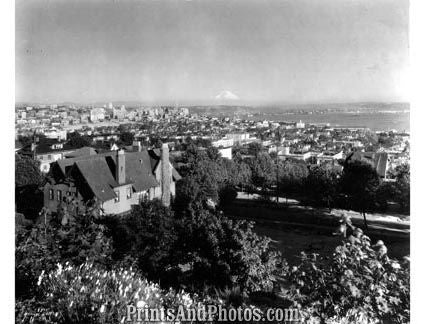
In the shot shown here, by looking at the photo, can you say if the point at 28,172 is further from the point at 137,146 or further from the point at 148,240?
the point at 148,240

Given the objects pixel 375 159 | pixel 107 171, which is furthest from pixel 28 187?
pixel 375 159

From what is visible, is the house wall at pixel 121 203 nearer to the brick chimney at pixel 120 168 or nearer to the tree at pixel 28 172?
the brick chimney at pixel 120 168

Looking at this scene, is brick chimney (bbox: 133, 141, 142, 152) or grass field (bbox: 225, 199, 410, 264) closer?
grass field (bbox: 225, 199, 410, 264)

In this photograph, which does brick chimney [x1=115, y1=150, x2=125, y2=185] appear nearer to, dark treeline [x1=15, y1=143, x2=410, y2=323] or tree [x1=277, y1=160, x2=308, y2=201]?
dark treeline [x1=15, y1=143, x2=410, y2=323]

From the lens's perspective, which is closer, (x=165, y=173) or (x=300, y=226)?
(x=300, y=226)

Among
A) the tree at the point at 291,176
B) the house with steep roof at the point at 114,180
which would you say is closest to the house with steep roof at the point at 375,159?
the tree at the point at 291,176

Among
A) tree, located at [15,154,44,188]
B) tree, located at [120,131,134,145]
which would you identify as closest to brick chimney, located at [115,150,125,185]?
tree, located at [120,131,134,145]
